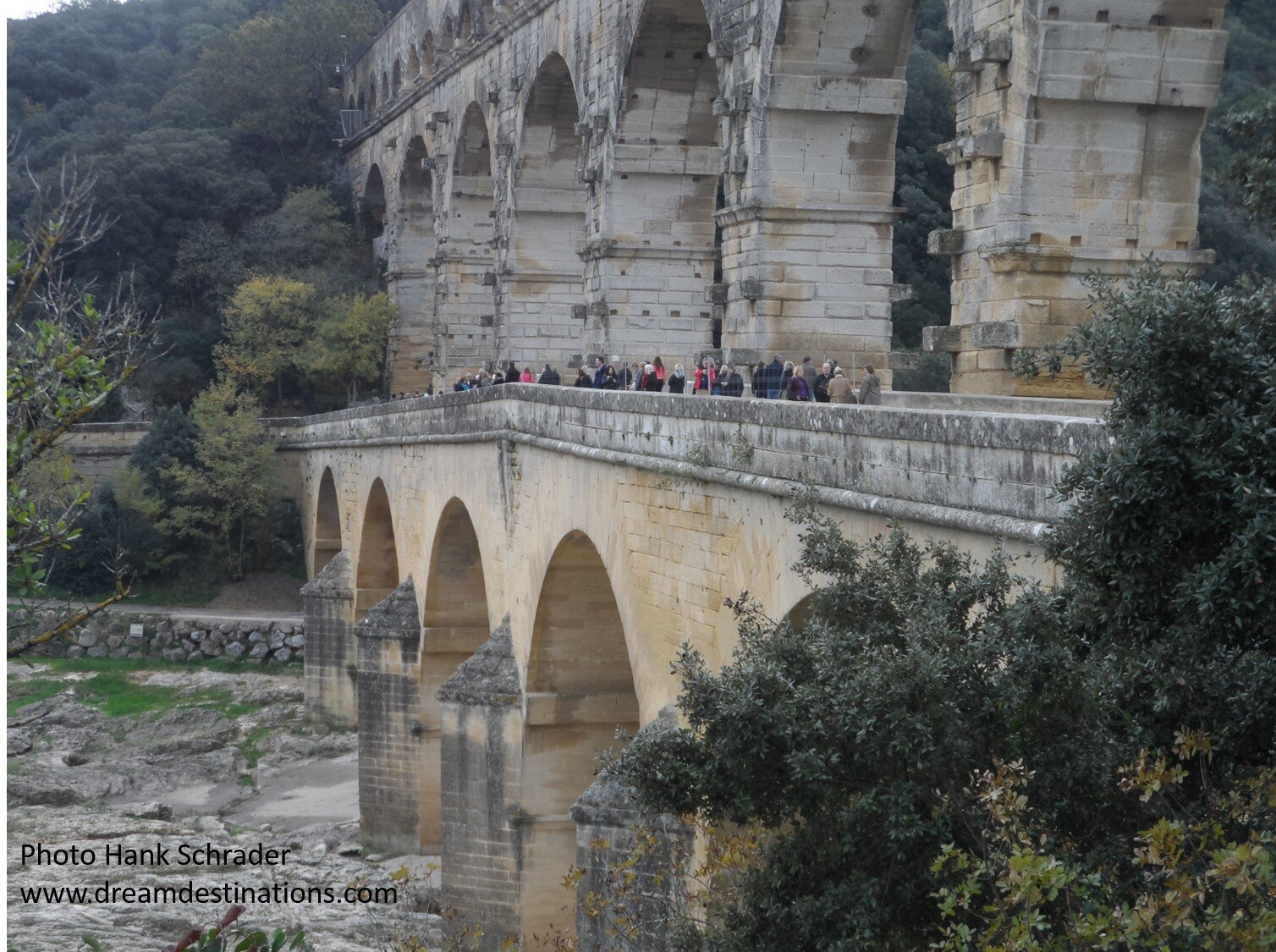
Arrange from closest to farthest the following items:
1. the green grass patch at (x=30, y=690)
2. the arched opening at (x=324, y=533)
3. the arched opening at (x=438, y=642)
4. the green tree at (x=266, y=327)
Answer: the arched opening at (x=438, y=642)
the green grass patch at (x=30, y=690)
the arched opening at (x=324, y=533)
the green tree at (x=266, y=327)

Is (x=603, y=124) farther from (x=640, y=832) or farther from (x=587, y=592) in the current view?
Answer: (x=640, y=832)

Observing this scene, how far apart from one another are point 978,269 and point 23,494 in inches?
311

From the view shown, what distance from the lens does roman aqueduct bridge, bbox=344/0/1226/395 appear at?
42.2 feet

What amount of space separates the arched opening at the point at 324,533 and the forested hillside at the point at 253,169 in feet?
16.4

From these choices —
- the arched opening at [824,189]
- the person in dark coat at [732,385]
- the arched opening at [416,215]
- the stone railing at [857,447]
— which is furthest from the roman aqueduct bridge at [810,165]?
the arched opening at [416,215]

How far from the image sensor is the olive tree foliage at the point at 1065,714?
5090 mm

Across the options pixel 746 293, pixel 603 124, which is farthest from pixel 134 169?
pixel 746 293

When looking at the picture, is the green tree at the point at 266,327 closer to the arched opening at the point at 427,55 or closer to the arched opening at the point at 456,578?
the arched opening at the point at 427,55

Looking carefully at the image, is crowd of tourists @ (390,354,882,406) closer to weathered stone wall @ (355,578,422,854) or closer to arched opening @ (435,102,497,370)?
weathered stone wall @ (355,578,422,854)

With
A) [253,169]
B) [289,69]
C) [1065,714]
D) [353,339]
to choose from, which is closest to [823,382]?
[1065,714]

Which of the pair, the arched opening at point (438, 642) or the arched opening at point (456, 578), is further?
the arched opening at point (438, 642)

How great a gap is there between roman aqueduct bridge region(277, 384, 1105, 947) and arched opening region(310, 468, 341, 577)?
114 inches

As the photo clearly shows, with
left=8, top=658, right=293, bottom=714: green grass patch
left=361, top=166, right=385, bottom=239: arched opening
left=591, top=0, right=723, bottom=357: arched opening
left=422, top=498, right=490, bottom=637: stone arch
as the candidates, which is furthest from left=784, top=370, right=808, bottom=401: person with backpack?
left=361, top=166, right=385, bottom=239: arched opening

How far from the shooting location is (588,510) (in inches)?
553
